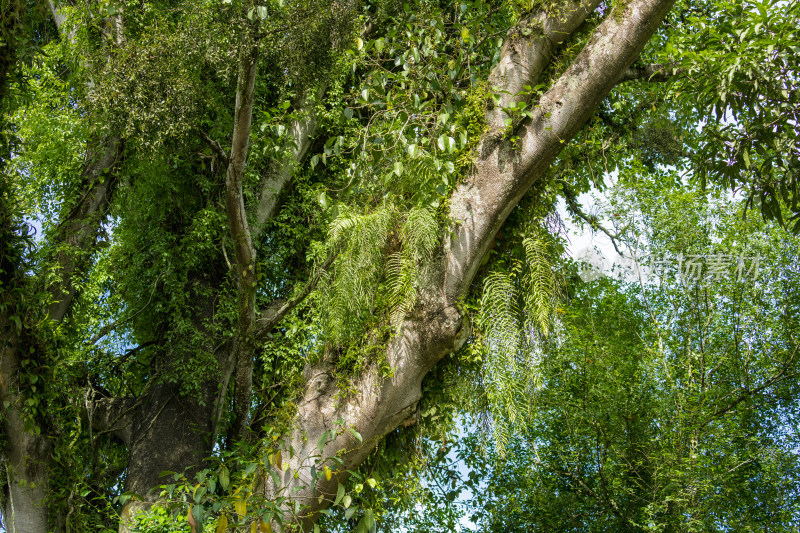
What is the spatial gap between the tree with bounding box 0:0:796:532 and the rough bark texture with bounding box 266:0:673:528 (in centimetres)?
1

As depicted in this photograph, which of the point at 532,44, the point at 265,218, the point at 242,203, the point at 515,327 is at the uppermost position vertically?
the point at 265,218

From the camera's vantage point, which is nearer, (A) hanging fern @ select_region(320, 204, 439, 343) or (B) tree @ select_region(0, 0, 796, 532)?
(A) hanging fern @ select_region(320, 204, 439, 343)

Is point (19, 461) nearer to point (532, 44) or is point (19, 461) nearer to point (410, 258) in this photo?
point (410, 258)

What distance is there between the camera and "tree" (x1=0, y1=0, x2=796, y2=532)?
4086 mm

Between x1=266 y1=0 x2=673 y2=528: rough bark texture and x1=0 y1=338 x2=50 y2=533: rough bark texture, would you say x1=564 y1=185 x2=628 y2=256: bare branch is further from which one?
x1=0 y1=338 x2=50 y2=533: rough bark texture

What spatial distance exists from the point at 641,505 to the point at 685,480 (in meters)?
1.29

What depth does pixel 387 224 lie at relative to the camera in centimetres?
410

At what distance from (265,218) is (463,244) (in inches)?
104

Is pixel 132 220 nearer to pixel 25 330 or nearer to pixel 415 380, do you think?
pixel 25 330

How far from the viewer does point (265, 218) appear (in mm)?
6188

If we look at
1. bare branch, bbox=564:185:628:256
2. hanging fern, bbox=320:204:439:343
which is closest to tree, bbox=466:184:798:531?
bare branch, bbox=564:185:628:256

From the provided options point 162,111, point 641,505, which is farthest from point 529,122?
point 641,505

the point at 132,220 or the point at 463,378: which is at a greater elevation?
the point at 132,220

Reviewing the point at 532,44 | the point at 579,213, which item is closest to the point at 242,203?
the point at 532,44
